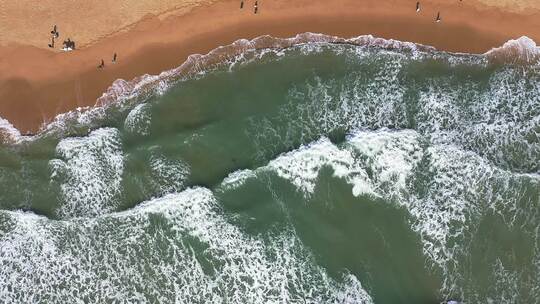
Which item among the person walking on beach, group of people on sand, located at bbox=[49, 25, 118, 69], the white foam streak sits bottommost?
the white foam streak

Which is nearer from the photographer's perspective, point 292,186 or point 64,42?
point 292,186

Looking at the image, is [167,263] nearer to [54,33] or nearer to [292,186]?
[292,186]

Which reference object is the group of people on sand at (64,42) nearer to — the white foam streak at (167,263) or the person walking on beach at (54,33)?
the person walking on beach at (54,33)

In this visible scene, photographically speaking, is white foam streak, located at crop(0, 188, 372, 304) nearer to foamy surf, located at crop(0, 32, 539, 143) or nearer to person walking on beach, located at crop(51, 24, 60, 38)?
foamy surf, located at crop(0, 32, 539, 143)

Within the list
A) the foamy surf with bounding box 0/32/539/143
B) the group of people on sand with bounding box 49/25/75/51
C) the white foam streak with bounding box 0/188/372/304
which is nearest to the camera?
the white foam streak with bounding box 0/188/372/304

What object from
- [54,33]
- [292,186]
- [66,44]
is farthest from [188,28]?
[292,186]

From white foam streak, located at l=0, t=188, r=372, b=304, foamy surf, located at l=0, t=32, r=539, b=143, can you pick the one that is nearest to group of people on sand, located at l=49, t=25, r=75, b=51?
foamy surf, located at l=0, t=32, r=539, b=143

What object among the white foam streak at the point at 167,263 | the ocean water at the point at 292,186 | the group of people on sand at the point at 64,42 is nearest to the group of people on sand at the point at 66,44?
the group of people on sand at the point at 64,42

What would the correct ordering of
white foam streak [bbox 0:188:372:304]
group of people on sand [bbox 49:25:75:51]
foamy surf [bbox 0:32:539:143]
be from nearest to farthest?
white foam streak [bbox 0:188:372:304] < foamy surf [bbox 0:32:539:143] < group of people on sand [bbox 49:25:75:51]
